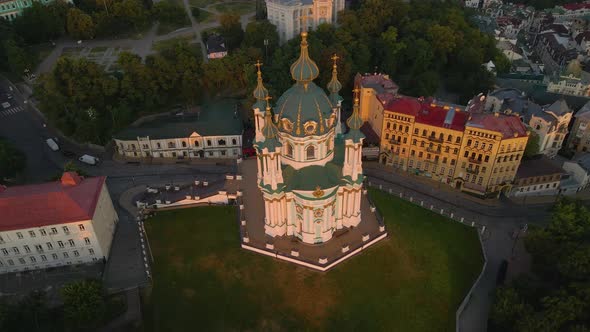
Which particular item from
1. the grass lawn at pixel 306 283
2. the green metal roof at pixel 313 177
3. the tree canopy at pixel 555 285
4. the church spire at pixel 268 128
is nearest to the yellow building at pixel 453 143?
the grass lawn at pixel 306 283

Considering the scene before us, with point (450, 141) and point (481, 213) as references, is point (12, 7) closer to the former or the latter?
point (450, 141)

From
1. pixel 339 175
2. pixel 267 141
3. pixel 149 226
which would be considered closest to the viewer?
pixel 267 141

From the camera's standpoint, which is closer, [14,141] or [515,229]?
[515,229]

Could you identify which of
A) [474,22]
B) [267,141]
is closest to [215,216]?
[267,141]

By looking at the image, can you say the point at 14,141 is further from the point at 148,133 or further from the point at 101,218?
the point at 101,218

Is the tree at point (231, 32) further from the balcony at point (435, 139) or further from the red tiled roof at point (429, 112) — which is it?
the balcony at point (435, 139)
